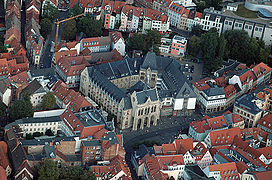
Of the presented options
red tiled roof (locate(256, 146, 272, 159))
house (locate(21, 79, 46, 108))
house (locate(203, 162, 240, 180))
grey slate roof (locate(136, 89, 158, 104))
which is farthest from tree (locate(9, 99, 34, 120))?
red tiled roof (locate(256, 146, 272, 159))

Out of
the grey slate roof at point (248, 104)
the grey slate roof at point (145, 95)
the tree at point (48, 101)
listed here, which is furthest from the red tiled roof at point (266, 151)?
the tree at point (48, 101)

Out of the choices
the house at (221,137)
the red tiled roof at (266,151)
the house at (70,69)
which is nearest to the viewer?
the red tiled roof at (266,151)

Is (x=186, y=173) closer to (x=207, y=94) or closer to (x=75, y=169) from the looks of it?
(x=75, y=169)

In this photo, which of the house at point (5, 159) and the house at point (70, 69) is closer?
the house at point (5, 159)

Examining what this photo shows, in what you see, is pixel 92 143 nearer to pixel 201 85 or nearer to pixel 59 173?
pixel 59 173

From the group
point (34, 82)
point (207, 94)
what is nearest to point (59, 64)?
point (34, 82)

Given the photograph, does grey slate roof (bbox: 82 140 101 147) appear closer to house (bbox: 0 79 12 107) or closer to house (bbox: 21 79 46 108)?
house (bbox: 21 79 46 108)

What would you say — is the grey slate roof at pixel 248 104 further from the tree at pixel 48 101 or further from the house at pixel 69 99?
the tree at pixel 48 101
